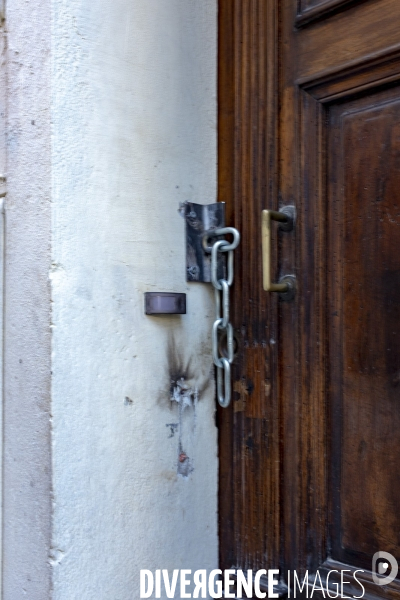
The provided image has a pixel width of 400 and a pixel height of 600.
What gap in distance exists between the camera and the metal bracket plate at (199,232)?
3.54 ft

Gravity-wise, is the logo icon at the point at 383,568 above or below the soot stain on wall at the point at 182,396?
below

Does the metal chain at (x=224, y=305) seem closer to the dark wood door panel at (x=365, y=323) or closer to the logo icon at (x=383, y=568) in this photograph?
the dark wood door panel at (x=365, y=323)

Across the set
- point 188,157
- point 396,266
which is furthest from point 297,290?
point 188,157

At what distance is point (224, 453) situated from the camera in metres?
1.11

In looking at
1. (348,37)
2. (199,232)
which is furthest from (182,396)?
(348,37)

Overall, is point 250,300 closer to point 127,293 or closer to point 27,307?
point 127,293

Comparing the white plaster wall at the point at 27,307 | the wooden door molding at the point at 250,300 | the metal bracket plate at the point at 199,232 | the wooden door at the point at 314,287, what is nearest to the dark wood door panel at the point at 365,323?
the wooden door at the point at 314,287

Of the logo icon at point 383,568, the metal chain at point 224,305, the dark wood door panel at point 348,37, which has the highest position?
the dark wood door panel at point 348,37

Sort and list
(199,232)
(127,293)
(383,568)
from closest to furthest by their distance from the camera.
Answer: (383,568), (127,293), (199,232)

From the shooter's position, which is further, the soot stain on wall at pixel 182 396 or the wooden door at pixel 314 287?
the soot stain on wall at pixel 182 396

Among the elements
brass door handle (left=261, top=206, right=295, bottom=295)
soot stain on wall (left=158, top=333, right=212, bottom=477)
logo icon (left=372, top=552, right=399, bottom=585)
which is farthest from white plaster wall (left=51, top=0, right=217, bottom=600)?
logo icon (left=372, top=552, right=399, bottom=585)

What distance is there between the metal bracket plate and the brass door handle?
138 millimetres

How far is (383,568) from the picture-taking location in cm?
88

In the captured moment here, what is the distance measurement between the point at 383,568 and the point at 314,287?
1.54ft
